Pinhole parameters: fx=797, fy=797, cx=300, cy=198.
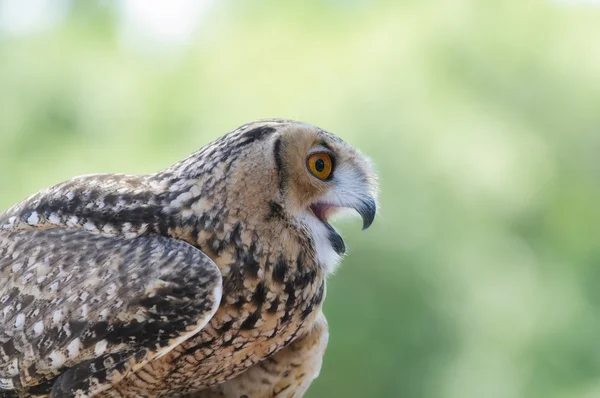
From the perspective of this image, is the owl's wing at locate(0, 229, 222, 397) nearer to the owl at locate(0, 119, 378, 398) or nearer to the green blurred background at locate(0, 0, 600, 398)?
the owl at locate(0, 119, 378, 398)

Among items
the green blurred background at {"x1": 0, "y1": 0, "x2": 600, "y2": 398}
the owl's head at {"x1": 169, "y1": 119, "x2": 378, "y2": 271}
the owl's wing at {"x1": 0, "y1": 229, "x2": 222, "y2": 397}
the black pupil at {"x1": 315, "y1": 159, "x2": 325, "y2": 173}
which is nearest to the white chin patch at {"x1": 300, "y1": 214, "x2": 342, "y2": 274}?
the owl's head at {"x1": 169, "y1": 119, "x2": 378, "y2": 271}

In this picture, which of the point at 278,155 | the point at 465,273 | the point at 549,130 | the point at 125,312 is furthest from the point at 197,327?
the point at 549,130

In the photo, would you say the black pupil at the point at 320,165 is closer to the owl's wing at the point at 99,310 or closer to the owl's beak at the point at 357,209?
the owl's beak at the point at 357,209

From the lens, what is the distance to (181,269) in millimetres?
1563

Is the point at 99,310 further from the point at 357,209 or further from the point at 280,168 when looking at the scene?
the point at 357,209

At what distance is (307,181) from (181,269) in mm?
349

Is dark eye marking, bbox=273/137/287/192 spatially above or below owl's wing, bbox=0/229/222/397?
above

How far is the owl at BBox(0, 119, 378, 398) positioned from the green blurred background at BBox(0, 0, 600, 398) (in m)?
2.86

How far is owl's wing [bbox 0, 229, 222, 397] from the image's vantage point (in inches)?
60.3

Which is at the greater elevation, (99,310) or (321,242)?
(321,242)

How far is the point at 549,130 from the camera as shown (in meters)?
6.00

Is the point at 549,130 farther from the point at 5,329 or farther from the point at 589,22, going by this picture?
the point at 5,329

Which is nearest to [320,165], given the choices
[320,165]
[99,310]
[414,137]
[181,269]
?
[320,165]

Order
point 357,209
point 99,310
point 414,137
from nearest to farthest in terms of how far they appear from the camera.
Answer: point 99,310
point 357,209
point 414,137
